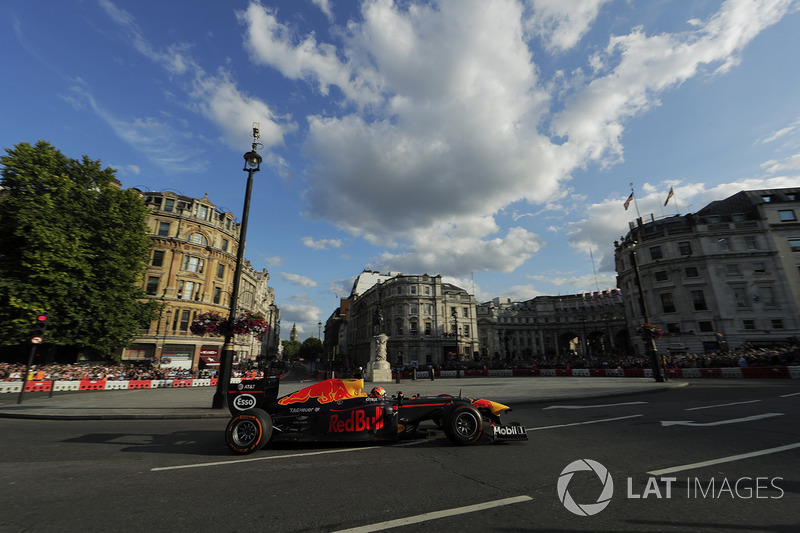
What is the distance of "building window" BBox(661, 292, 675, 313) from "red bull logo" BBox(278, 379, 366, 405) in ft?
154

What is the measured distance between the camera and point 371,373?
25.3 meters

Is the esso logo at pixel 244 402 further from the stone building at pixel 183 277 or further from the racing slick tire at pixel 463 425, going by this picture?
the stone building at pixel 183 277

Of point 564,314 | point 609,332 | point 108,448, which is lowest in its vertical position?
point 108,448

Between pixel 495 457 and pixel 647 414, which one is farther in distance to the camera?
pixel 647 414

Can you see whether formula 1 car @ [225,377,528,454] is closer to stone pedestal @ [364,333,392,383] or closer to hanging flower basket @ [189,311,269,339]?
hanging flower basket @ [189,311,269,339]

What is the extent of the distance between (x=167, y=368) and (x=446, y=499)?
3934 cm

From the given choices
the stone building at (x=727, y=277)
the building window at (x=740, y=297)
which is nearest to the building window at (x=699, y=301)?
the stone building at (x=727, y=277)

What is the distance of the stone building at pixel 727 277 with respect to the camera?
117 ft

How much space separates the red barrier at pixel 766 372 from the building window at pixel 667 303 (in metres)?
Answer: 19.0

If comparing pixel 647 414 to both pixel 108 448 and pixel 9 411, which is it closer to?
pixel 108 448

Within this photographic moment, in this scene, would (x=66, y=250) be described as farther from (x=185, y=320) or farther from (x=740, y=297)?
(x=740, y=297)

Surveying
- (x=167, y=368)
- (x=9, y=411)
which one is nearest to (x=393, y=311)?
(x=167, y=368)

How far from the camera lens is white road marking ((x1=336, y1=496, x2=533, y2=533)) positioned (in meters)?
3.06

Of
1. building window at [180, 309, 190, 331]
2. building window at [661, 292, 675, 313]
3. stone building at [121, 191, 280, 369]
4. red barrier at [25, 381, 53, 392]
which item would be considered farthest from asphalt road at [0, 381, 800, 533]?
building window at [661, 292, 675, 313]
